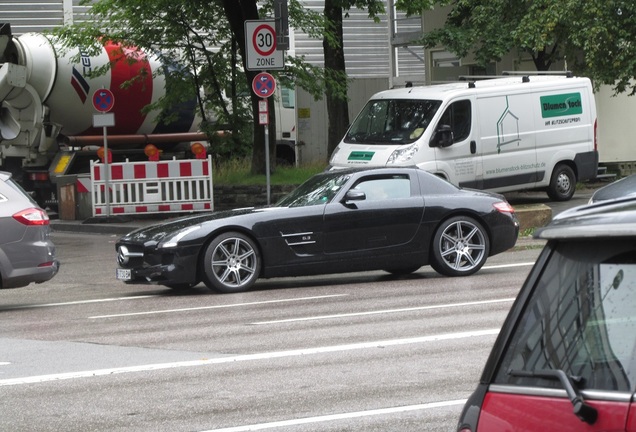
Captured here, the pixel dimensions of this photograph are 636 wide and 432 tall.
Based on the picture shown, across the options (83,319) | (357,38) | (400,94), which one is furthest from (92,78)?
(357,38)

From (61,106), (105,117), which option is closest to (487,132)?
(105,117)

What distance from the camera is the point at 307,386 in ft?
28.3

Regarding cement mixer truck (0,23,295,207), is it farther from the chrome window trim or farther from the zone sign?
the chrome window trim

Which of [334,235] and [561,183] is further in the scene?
[561,183]

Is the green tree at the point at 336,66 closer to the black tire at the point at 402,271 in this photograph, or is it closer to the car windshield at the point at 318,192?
the black tire at the point at 402,271

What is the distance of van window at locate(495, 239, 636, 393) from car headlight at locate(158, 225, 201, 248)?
35.7 ft

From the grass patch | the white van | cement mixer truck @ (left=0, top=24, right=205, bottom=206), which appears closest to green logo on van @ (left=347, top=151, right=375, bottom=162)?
the white van

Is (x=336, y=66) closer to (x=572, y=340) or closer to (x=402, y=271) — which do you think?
(x=402, y=271)

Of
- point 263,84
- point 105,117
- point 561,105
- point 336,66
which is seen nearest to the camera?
point 263,84

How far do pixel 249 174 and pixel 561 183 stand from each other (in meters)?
6.60

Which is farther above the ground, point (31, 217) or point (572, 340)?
point (572, 340)

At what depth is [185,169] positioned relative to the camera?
25.8 metres

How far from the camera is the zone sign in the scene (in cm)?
2216

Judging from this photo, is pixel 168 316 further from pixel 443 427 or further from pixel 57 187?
pixel 57 187
